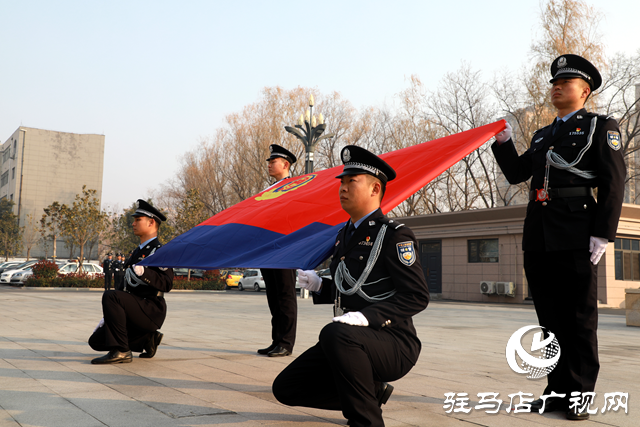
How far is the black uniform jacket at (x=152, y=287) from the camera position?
210 inches

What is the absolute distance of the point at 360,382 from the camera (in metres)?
2.74

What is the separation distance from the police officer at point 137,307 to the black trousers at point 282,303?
1082mm

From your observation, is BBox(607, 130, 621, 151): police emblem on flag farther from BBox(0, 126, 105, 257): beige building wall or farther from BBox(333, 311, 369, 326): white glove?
BBox(0, 126, 105, 257): beige building wall

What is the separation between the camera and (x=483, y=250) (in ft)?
83.1

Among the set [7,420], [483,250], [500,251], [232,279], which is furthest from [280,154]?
[232,279]

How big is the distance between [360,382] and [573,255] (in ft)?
5.64

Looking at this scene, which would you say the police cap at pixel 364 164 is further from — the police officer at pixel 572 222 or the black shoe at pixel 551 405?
the black shoe at pixel 551 405

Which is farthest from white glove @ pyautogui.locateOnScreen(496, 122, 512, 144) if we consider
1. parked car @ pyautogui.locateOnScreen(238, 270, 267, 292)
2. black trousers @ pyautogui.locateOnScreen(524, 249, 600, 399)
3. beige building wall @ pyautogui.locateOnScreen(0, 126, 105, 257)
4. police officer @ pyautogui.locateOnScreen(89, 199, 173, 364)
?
beige building wall @ pyautogui.locateOnScreen(0, 126, 105, 257)

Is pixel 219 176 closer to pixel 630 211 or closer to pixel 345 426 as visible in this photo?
pixel 630 211

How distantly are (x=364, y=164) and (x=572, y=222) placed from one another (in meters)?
1.46

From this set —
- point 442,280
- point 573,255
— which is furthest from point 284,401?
point 442,280

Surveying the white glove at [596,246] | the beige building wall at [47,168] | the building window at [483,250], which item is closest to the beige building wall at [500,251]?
the building window at [483,250]

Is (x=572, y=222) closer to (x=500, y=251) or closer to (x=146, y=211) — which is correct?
(x=146, y=211)

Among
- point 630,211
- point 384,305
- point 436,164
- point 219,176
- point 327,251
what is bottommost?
point 384,305
